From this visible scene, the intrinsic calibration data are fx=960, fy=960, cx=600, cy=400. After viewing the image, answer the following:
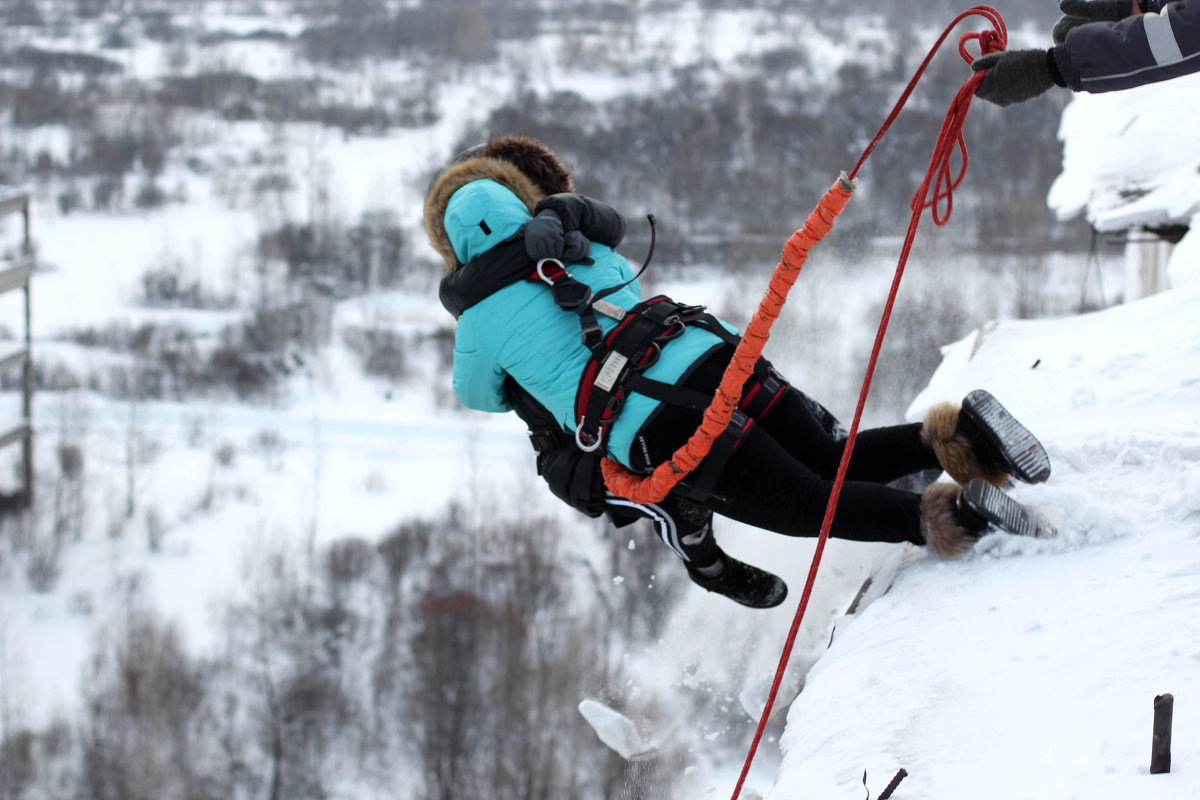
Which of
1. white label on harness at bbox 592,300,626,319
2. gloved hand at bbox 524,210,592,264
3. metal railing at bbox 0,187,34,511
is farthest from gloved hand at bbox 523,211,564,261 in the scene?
metal railing at bbox 0,187,34,511

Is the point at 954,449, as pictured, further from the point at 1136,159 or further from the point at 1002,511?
the point at 1136,159

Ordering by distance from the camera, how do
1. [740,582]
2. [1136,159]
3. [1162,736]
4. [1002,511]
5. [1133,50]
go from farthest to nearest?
[1136,159] → [740,582] → [1002,511] → [1133,50] → [1162,736]

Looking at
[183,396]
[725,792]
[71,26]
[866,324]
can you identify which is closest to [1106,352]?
[725,792]

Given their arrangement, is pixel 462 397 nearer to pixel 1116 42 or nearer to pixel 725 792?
pixel 725 792

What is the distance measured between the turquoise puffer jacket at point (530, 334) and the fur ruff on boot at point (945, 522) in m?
0.63

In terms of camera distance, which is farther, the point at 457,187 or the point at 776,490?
the point at 457,187

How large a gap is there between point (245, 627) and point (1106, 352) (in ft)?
56.3

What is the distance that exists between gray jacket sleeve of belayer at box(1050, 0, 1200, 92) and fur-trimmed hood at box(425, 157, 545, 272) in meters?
1.27

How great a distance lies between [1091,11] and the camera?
2.24 m

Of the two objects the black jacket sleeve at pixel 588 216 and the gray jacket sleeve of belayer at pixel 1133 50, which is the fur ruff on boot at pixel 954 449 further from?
the black jacket sleeve at pixel 588 216

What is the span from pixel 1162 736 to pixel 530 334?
1.51m

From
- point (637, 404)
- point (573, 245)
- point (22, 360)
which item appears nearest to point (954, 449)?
point (637, 404)

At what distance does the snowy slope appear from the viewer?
5.24ft

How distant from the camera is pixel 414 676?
17.7m
